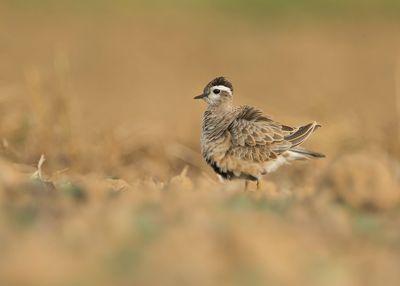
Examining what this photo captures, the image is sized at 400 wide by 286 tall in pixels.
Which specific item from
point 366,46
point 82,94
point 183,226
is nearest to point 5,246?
point 183,226

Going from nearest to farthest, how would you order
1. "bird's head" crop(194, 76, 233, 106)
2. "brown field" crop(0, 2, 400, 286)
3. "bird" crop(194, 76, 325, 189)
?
"brown field" crop(0, 2, 400, 286), "bird" crop(194, 76, 325, 189), "bird's head" crop(194, 76, 233, 106)

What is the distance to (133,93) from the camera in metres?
22.8

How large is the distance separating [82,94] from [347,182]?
15.1m

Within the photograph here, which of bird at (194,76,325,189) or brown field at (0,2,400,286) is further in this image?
bird at (194,76,325,189)

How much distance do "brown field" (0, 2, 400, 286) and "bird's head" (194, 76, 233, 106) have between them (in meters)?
0.86

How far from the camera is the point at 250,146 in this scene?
9203 millimetres

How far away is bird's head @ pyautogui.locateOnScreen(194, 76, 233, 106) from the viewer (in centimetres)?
1016

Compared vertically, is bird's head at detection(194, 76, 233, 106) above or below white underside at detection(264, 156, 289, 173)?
above

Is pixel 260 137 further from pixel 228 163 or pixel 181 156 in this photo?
pixel 181 156

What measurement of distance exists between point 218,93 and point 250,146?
1.19m

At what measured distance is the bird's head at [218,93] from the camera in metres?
10.2

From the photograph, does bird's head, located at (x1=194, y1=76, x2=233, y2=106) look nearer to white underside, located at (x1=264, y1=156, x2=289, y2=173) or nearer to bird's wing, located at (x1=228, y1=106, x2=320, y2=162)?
bird's wing, located at (x1=228, y1=106, x2=320, y2=162)

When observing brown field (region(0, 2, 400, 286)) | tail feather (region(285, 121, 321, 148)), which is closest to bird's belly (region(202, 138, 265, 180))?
brown field (region(0, 2, 400, 286))

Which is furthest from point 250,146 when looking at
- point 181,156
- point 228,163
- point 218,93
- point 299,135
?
point 181,156
